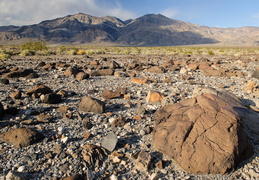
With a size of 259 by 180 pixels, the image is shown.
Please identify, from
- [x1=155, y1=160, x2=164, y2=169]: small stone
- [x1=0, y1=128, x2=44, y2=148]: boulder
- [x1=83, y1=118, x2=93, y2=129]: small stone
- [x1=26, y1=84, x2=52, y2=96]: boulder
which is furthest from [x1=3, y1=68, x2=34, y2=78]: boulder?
[x1=155, y1=160, x2=164, y2=169]: small stone

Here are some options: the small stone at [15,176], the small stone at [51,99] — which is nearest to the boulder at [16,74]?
the small stone at [51,99]

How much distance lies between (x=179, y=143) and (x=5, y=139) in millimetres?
3357

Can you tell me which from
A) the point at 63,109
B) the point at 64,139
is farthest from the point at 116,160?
the point at 63,109

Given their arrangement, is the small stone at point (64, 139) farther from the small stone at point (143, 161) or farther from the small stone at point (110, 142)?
the small stone at point (143, 161)

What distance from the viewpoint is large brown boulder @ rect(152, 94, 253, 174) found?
10.7ft

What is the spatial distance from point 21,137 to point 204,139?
3.45 m

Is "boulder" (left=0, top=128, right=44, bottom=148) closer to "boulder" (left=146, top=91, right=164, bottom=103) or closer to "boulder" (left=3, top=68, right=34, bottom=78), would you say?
"boulder" (left=146, top=91, right=164, bottom=103)

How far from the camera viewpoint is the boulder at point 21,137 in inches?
153

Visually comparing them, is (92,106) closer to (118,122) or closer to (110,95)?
(118,122)

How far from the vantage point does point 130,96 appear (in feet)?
23.3

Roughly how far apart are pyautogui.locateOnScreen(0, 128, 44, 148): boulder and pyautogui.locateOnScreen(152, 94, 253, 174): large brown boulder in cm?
238

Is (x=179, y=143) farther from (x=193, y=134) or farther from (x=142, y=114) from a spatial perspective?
(x=142, y=114)

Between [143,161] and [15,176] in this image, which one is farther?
[143,161]

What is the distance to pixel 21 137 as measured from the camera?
396 centimetres
